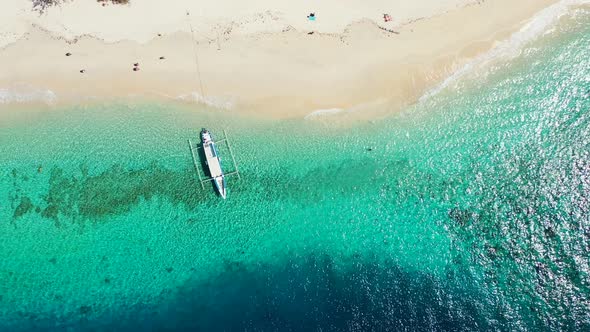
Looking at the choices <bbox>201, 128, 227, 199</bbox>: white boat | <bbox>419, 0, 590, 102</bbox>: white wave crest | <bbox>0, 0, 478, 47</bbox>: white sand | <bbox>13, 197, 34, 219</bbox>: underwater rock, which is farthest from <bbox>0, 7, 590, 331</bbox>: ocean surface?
<bbox>0, 0, 478, 47</bbox>: white sand

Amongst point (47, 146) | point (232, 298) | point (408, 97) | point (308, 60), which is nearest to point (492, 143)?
point (408, 97)

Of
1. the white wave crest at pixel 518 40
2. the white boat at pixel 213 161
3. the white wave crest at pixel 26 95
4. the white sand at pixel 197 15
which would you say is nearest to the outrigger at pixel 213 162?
the white boat at pixel 213 161

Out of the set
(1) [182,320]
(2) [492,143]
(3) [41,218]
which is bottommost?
(1) [182,320]

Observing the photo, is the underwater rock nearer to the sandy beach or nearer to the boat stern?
the sandy beach

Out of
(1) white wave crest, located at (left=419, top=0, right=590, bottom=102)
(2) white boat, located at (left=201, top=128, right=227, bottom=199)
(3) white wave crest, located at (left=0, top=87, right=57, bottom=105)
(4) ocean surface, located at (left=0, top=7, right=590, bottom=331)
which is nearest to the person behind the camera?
(4) ocean surface, located at (left=0, top=7, right=590, bottom=331)

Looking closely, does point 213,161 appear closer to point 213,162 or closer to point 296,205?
point 213,162

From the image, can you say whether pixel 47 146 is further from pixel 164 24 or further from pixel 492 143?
pixel 492 143
